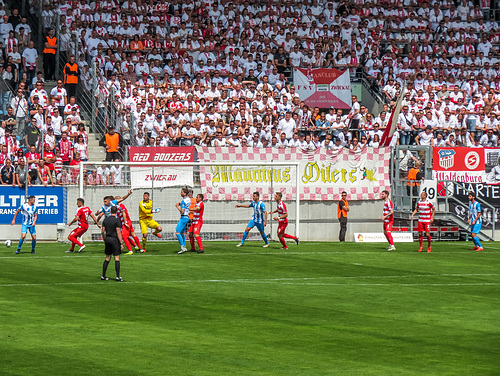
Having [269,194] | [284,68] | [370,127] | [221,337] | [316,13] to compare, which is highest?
[316,13]

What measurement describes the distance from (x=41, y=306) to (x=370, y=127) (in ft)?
74.7

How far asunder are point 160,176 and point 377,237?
8664 millimetres

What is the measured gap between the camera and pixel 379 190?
34.6 metres

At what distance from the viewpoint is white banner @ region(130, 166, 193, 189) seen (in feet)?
105

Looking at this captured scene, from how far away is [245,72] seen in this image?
39062 mm

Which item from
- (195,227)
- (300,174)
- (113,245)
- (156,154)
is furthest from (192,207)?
(113,245)

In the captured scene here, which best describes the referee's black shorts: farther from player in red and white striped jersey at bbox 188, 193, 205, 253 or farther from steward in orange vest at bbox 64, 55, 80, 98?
steward in orange vest at bbox 64, 55, 80, 98

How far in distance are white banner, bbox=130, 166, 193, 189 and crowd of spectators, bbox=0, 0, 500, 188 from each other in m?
1.80

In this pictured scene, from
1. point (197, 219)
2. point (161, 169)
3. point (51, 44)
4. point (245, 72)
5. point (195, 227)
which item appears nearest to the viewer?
point (197, 219)

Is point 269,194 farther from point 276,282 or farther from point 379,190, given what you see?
point 276,282

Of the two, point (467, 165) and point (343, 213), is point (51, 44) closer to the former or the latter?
point (343, 213)

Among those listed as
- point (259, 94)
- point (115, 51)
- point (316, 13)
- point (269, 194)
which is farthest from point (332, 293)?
point (316, 13)

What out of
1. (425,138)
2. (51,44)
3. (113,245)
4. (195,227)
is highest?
(51,44)

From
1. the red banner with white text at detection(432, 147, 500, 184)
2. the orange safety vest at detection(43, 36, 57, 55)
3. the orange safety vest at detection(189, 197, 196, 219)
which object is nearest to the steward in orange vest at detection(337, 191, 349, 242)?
the red banner with white text at detection(432, 147, 500, 184)
